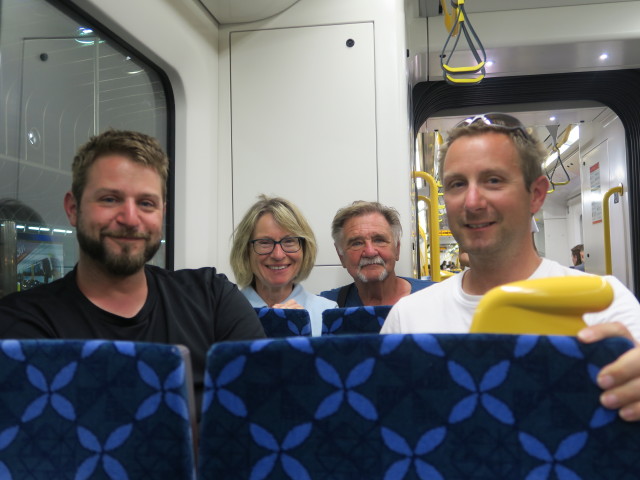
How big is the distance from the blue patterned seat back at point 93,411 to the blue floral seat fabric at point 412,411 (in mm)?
52

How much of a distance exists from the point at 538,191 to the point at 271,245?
1660mm

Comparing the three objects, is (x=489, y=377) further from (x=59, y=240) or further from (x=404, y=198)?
(x=404, y=198)

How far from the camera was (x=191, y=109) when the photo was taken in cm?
330

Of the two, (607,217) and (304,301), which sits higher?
(607,217)

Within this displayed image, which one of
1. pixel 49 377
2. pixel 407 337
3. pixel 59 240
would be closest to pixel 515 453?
pixel 407 337

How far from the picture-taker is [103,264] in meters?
1.62

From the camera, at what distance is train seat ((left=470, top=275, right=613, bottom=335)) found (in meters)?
0.65

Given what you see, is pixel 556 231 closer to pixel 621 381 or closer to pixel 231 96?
pixel 231 96

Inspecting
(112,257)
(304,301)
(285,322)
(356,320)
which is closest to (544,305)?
(356,320)

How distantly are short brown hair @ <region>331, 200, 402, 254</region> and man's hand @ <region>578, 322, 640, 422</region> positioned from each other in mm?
2465

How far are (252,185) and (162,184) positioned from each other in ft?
5.93

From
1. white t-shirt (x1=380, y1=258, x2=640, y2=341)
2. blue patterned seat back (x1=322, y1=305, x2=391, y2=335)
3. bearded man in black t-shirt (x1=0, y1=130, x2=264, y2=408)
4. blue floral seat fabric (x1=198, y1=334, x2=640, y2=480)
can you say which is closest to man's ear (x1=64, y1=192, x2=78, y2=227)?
bearded man in black t-shirt (x1=0, y1=130, x2=264, y2=408)

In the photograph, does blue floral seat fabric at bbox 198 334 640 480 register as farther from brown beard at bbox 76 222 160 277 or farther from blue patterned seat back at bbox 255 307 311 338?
blue patterned seat back at bbox 255 307 311 338

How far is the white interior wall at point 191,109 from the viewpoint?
2928mm
